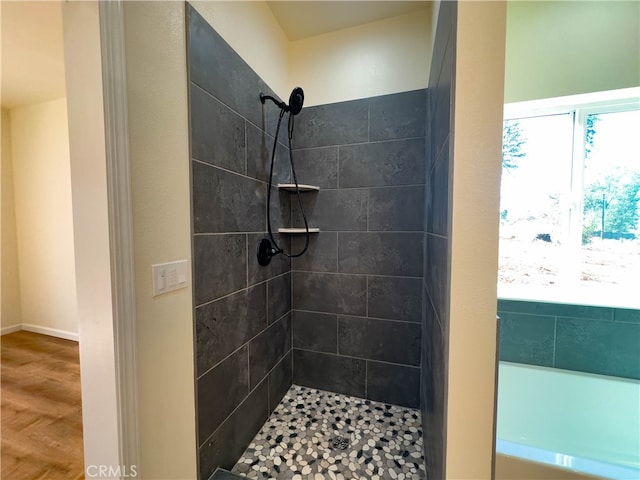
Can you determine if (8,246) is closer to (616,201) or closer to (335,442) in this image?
(335,442)

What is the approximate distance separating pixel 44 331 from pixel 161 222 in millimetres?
3754

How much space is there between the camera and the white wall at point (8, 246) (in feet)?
9.89

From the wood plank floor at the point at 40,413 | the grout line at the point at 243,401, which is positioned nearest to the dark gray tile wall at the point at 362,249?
the grout line at the point at 243,401

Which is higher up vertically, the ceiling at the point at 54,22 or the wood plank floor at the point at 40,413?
the ceiling at the point at 54,22

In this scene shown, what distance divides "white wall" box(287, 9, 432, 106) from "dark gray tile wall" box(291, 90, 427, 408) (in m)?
0.10

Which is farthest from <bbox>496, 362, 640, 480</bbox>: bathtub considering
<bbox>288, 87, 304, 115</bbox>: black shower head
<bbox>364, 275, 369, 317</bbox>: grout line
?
<bbox>288, 87, 304, 115</bbox>: black shower head

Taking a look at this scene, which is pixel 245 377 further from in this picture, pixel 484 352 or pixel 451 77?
pixel 451 77

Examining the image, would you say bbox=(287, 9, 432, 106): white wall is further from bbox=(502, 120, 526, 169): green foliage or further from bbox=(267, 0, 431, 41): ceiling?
bbox=(502, 120, 526, 169): green foliage

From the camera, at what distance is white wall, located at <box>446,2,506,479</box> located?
705 millimetres

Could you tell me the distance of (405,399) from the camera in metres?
1.73

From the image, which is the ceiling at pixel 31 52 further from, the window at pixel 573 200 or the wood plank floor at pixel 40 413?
the window at pixel 573 200

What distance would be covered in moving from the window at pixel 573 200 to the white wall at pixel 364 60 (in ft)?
2.37

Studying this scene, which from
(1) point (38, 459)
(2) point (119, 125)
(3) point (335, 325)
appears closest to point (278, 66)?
(2) point (119, 125)

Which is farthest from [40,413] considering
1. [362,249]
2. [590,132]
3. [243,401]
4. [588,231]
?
[590,132]
